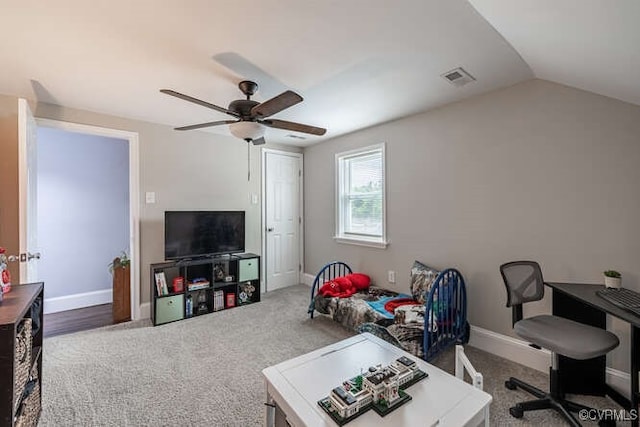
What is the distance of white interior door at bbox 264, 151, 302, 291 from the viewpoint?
439cm

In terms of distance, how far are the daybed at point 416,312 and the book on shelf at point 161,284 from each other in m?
1.74

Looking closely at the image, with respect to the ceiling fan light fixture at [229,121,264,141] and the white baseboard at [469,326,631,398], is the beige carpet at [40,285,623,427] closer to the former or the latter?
the white baseboard at [469,326,631,398]

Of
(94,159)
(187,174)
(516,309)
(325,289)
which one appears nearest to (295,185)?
(187,174)

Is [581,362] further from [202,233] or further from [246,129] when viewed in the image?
[202,233]

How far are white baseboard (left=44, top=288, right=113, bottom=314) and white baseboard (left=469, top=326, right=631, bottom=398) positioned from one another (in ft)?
15.5

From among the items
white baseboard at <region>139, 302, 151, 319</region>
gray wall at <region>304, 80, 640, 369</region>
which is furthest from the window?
white baseboard at <region>139, 302, 151, 319</region>

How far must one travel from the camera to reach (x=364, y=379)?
123 centimetres

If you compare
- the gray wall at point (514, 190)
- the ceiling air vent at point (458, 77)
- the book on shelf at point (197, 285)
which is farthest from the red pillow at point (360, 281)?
the ceiling air vent at point (458, 77)

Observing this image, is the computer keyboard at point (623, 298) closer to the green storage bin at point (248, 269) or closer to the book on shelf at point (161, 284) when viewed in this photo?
the green storage bin at point (248, 269)

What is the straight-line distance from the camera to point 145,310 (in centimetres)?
334

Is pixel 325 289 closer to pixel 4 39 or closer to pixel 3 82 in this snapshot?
pixel 4 39

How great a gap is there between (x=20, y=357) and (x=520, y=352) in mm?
3319

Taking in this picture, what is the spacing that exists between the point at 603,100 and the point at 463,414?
2.38 metres

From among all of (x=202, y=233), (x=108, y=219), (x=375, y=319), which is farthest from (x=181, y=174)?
(x=375, y=319)
